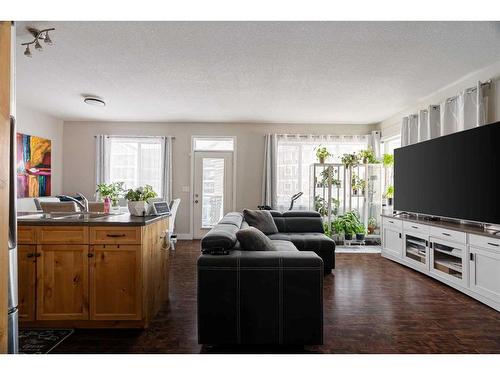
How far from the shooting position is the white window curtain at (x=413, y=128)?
16.8 ft

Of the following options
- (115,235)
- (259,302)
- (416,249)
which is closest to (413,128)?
(416,249)

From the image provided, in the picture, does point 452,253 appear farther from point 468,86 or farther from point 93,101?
point 93,101

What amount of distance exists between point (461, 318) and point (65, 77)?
5.21m

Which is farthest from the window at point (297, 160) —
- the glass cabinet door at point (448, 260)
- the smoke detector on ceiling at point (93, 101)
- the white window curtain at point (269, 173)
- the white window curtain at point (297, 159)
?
the smoke detector on ceiling at point (93, 101)

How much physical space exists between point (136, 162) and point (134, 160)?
0.22 feet

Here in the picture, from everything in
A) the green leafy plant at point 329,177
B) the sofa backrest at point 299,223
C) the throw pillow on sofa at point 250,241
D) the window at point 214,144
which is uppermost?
the window at point 214,144

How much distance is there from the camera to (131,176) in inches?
275

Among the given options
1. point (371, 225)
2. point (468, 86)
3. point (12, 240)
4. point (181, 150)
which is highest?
point (468, 86)

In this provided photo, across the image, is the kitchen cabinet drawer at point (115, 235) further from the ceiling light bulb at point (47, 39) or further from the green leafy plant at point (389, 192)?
the green leafy plant at point (389, 192)

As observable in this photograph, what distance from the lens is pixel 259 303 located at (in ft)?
6.75

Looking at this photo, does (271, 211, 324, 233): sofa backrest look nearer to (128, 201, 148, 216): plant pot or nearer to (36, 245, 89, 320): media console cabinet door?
(128, 201, 148, 216): plant pot

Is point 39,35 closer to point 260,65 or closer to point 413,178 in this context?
point 260,65

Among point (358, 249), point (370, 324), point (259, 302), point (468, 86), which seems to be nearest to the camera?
point (259, 302)

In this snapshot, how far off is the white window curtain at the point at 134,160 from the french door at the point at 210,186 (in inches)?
27.3
